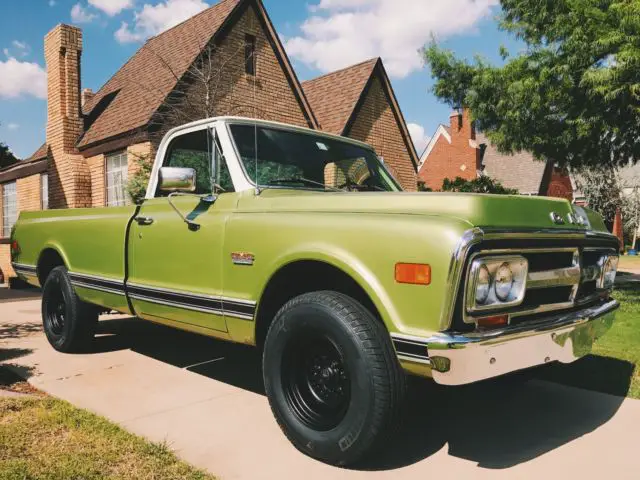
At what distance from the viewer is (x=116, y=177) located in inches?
517

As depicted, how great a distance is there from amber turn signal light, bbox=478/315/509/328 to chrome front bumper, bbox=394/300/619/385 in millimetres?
53

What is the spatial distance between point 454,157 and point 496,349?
31053 mm

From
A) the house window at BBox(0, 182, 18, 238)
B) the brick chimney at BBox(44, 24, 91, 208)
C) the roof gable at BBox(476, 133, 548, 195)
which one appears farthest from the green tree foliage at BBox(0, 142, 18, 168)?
the roof gable at BBox(476, 133, 548, 195)

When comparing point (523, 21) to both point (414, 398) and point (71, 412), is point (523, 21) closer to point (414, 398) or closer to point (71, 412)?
point (414, 398)

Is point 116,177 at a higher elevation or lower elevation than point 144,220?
higher

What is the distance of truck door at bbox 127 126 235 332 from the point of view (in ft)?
12.4

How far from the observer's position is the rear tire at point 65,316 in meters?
5.27

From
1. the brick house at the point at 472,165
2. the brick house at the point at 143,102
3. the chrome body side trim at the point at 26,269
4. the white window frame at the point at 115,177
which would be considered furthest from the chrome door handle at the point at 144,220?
the brick house at the point at 472,165

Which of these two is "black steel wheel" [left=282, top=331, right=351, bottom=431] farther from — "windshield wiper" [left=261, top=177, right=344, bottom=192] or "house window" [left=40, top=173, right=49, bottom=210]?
"house window" [left=40, top=173, right=49, bottom=210]

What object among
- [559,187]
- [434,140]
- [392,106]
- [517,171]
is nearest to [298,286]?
[392,106]

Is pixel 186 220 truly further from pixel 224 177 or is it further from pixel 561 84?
pixel 561 84

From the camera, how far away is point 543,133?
10.8 meters

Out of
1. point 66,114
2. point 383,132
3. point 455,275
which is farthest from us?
point 383,132

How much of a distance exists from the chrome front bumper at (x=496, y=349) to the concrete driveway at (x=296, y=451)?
60cm
